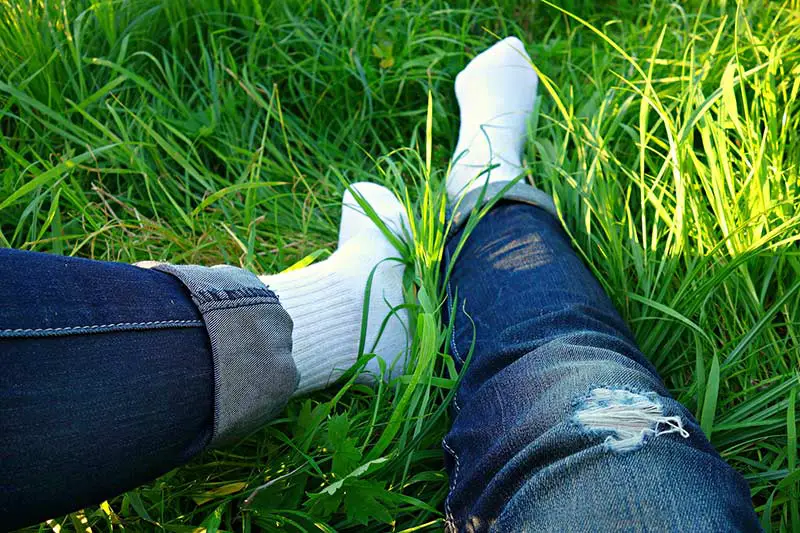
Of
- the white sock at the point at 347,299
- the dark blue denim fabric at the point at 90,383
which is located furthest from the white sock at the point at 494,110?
the dark blue denim fabric at the point at 90,383

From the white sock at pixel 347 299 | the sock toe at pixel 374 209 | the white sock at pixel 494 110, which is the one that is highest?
the white sock at pixel 494 110

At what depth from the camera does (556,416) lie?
0.63 metres

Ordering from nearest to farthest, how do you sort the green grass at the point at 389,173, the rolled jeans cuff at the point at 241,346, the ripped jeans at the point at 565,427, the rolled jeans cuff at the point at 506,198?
the ripped jeans at the point at 565,427, the rolled jeans cuff at the point at 241,346, the green grass at the point at 389,173, the rolled jeans cuff at the point at 506,198

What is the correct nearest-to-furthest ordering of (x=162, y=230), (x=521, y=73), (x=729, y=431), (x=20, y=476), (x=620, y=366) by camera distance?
(x=20, y=476)
(x=620, y=366)
(x=729, y=431)
(x=162, y=230)
(x=521, y=73)

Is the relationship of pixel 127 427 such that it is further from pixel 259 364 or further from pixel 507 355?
pixel 507 355

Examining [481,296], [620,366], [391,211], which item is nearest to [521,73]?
[391,211]

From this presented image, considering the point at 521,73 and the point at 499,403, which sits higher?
the point at 521,73

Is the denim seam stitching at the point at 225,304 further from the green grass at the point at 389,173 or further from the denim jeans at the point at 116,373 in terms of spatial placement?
the green grass at the point at 389,173

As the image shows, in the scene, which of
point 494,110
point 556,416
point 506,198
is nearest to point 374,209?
point 506,198

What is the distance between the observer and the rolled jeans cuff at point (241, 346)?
673 mm

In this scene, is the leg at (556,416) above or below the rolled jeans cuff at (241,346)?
below

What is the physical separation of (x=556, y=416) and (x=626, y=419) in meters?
0.06

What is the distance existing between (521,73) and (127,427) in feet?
3.68

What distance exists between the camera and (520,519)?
1.87 feet
